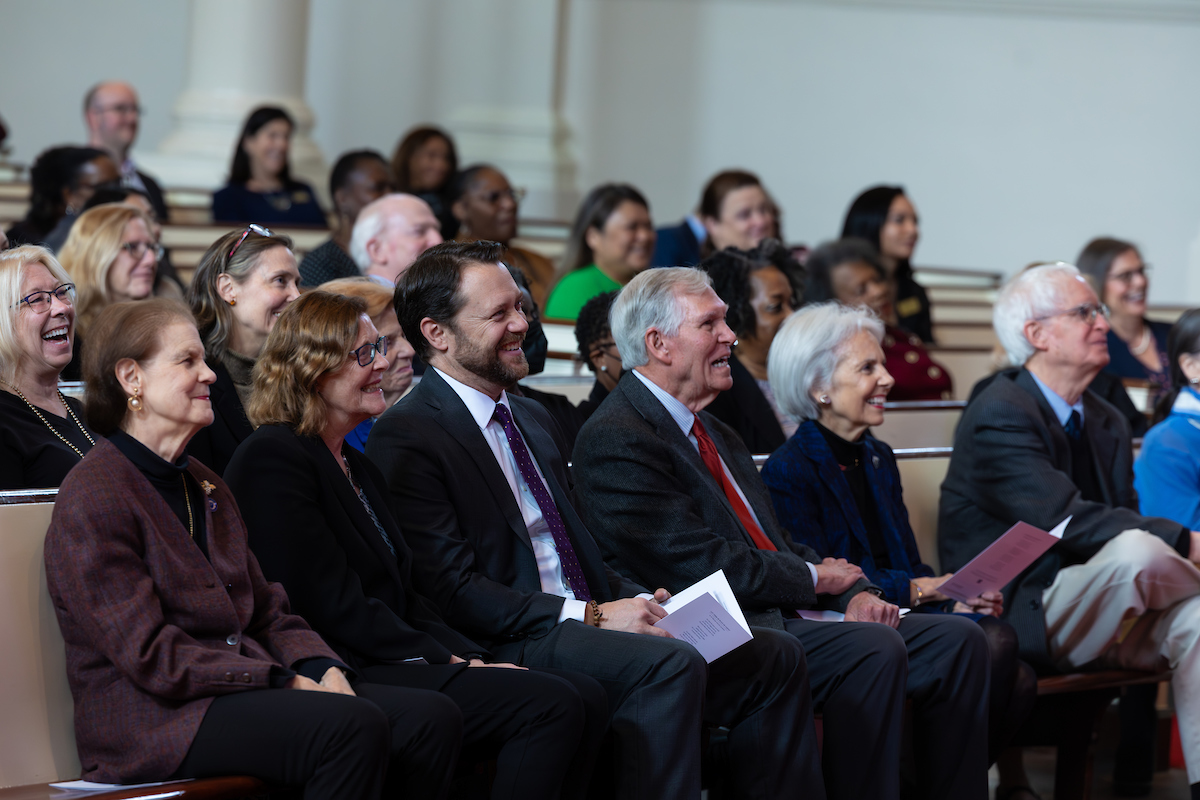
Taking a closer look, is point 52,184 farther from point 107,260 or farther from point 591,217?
point 591,217

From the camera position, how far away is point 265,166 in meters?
6.95

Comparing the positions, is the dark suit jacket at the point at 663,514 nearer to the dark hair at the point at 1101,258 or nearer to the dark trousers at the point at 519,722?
the dark trousers at the point at 519,722

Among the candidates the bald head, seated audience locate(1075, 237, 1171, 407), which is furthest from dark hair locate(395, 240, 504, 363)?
the bald head

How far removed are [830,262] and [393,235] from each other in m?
1.77

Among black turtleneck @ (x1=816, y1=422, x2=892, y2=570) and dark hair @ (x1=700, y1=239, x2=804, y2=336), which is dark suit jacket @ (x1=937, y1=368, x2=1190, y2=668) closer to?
black turtleneck @ (x1=816, y1=422, x2=892, y2=570)

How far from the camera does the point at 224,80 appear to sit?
8.09 metres

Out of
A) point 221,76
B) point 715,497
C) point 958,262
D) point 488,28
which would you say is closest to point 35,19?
point 221,76

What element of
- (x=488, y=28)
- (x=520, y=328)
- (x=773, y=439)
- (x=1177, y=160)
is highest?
(x=488, y=28)

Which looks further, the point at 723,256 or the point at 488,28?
the point at 488,28

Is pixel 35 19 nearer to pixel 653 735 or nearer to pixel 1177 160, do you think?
pixel 1177 160

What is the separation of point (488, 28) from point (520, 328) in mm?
6637

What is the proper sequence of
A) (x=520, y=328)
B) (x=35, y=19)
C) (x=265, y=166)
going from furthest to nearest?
(x=35, y=19), (x=265, y=166), (x=520, y=328)

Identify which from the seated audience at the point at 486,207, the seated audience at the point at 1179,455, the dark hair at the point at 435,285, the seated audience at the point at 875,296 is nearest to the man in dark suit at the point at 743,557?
the dark hair at the point at 435,285

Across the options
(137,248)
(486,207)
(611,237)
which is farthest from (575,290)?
(137,248)
